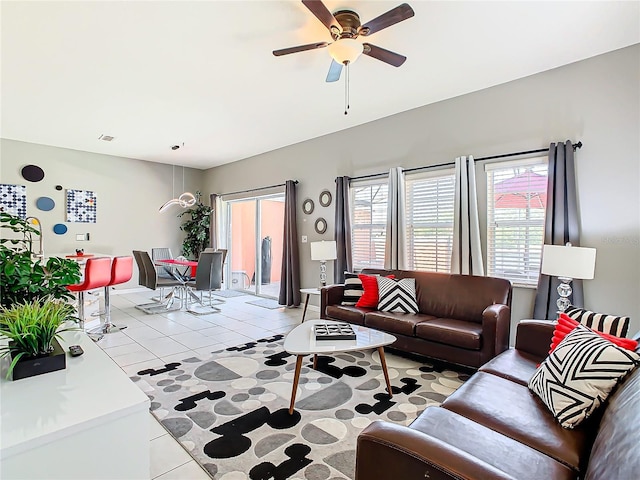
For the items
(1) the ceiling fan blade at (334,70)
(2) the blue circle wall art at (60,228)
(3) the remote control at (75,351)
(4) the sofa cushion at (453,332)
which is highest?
(1) the ceiling fan blade at (334,70)

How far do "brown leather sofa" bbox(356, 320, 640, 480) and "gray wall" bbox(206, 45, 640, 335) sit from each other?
6.40ft

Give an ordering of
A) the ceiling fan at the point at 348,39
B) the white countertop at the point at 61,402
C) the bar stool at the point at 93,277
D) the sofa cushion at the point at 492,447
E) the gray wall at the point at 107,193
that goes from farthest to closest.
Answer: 1. the gray wall at the point at 107,193
2. the bar stool at the point at 93,277
3. the ceiling fan at the point at 348,39
4. the sofa cushion at the point at 492,447
5. the white countertop at the point at 61,402

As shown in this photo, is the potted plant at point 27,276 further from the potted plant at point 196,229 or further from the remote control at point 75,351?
the potted plant at point 196,229

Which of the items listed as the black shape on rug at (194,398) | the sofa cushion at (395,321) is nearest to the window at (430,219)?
the sofa cushion at (395,321)

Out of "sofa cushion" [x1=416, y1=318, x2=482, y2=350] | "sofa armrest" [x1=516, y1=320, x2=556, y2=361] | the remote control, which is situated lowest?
"sofa cushion" [x1=416, y1=318, x2=482, y2=350]

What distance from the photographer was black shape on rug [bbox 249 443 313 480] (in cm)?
179

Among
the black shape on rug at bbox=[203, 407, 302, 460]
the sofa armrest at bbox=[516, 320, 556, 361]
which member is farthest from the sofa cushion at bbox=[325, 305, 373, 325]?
the sofa armrest at bbox=[516, 320, 556, 361]

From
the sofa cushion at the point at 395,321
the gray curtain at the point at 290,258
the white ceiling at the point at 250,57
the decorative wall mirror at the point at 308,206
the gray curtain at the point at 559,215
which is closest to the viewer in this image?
the white ceiling at the point at 250,57

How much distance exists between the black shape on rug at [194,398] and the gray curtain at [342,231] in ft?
8.71

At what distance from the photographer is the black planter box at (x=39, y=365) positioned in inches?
48.6

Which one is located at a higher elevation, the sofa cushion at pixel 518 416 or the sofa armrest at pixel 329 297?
the sofa armrest at pixel 329 297

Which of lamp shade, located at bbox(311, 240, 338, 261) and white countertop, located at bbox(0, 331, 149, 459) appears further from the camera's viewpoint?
lamp shade, located at bbox(311, 240, 338, 261)

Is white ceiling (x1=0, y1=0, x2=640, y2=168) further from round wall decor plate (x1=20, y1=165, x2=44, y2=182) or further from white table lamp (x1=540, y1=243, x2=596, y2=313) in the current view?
white table lamp (x1=540, y1=243, x2=596, y2=313)

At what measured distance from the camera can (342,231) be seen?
509 cm
